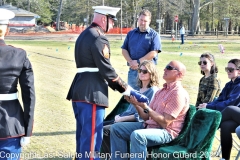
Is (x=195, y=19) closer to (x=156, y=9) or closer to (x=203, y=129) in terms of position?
(x=156, y=9)

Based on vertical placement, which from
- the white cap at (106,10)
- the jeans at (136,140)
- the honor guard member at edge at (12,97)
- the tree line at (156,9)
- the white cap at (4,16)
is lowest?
the jeans at (136,140)

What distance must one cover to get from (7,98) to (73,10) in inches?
3145

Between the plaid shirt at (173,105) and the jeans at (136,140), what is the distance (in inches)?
5.4

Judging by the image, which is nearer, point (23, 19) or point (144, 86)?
point (144, 86)

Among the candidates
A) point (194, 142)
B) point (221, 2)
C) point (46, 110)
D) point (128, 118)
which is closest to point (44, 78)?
point (46, 110)

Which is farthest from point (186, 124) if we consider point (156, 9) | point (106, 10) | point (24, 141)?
point (156, 9)

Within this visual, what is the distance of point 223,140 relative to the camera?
5328 millimetres

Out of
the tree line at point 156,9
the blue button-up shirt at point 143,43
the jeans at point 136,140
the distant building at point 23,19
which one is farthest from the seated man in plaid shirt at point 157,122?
the distant building at point 23,19

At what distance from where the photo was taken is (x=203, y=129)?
464 centimetres

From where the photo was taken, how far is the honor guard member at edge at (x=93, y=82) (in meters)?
4.71

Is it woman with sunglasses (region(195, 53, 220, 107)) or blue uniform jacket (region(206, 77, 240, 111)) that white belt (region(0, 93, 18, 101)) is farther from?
woman with sunglasses (region(195, 53, 220, 107))

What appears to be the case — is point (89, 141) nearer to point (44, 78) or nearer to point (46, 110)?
point (46, 110)

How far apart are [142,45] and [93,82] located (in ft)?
7.84

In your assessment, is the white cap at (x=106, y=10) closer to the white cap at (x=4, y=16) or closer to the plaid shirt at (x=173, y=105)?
the plaid shirt at (x=173, y=105)
